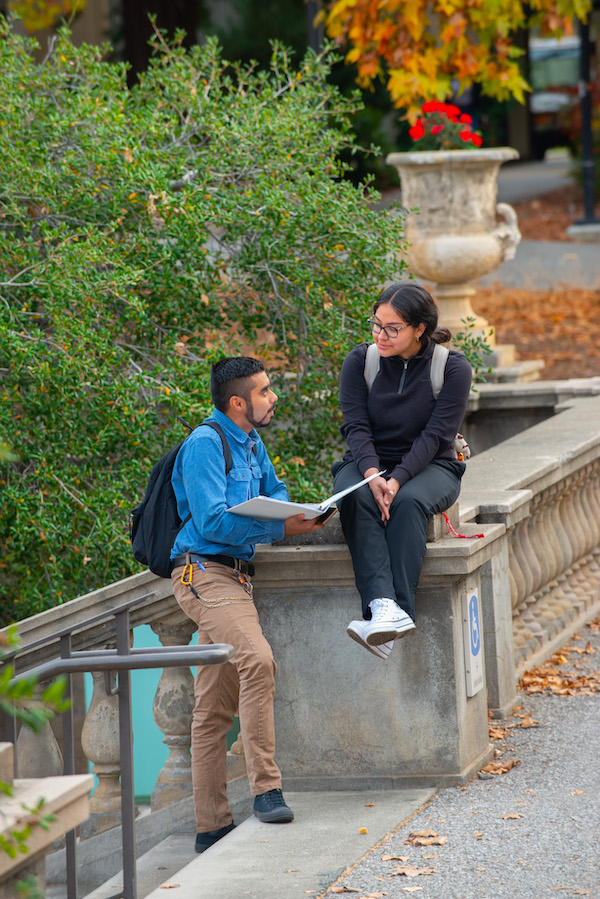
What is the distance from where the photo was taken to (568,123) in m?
27.0

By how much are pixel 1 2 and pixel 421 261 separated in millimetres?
15546

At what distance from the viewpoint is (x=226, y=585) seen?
14.3ft

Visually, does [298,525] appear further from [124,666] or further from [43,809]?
[43,809]

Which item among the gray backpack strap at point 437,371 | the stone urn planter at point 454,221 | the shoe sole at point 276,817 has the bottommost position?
the shoe sole at point 276,817

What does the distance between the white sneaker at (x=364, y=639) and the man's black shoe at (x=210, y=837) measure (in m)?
0.82

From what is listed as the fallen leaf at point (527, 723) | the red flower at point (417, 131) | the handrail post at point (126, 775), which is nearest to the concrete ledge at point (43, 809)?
the handrail post at point (126, 775)

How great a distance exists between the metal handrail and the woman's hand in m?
0.97

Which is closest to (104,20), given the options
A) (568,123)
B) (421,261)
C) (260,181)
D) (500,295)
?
(568,123)

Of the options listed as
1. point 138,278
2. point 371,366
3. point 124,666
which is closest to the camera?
point 124,666

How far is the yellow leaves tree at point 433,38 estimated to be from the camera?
1191 centimetres

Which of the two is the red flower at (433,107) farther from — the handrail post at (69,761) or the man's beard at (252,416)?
the handrail post at (69,761)

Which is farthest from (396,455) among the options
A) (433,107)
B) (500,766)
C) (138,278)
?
(433,107)

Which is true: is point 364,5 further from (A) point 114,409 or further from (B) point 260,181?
(A) point 114,409

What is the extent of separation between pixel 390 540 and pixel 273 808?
3.35 feet
